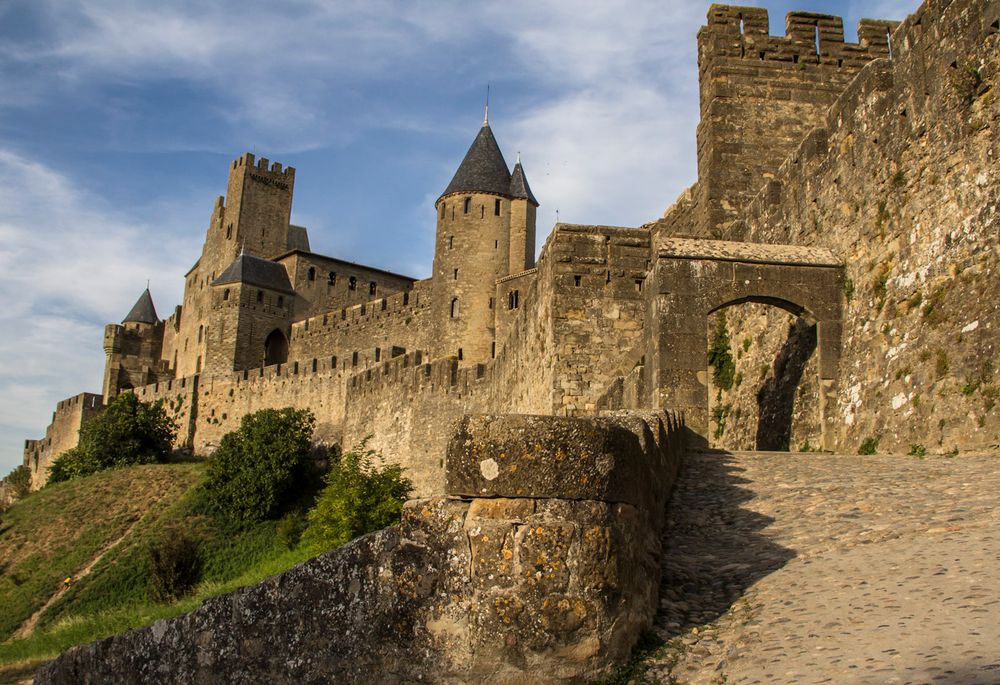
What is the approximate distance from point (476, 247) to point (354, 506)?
22976mm

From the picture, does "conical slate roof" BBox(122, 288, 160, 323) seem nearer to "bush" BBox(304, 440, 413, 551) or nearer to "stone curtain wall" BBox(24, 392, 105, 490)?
"stone curtain wall" BBox(24, 392, 105, 490)

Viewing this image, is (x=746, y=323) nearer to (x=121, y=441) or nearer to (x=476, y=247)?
(x=476, y=247)

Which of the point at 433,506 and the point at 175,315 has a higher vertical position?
the point at 175,315

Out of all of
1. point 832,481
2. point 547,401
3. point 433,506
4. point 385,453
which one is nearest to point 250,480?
point 385,453

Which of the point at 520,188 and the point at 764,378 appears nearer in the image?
the point at 764,378

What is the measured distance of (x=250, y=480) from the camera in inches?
1390

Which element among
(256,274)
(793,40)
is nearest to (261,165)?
(256,274)

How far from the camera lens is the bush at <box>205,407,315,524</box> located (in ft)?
Answer: 114

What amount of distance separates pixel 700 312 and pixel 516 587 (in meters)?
8.52

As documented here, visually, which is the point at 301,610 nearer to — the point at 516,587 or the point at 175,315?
the point at 516,587

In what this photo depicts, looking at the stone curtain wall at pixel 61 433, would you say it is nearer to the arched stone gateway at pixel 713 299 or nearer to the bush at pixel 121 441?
the bush at pixel 121 441

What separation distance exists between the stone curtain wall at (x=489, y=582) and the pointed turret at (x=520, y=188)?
44.5m

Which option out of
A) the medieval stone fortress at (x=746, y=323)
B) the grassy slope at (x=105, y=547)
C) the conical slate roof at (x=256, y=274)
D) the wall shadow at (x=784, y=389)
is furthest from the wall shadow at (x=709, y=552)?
the conical slate roof at (x=256, y=274)

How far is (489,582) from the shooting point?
4.61 m
